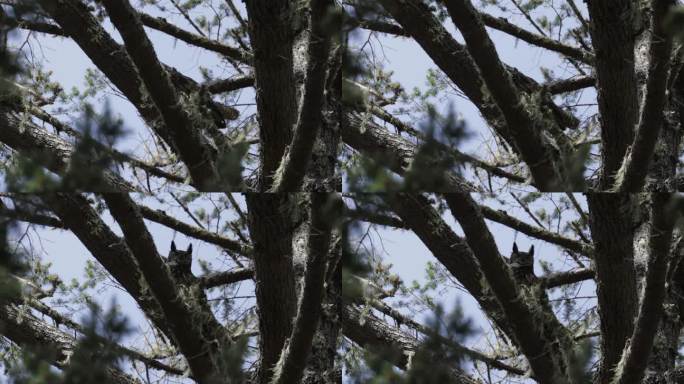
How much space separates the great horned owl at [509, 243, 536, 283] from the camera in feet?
8.89

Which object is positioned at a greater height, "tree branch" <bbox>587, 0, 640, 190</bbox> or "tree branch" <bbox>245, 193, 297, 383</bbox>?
"tree branch" <bbox>587, 0, 640, 190</bbox>

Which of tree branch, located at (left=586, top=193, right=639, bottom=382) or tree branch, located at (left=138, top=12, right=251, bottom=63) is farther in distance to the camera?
tree branch, located at (left=138, top=12, right=251, bottom=63)

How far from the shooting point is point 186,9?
164 inches

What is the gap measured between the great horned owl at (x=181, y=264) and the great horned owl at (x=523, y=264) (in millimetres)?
897

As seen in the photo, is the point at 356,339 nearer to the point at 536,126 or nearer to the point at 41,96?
the point at 536,126

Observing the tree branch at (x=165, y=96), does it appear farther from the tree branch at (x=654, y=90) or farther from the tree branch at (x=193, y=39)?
the tree branch at (x=193, y=39)

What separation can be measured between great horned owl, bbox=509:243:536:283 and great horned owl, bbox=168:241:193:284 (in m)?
A: 0.90

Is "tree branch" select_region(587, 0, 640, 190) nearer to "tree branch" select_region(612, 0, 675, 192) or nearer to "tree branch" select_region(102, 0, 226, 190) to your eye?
"tree branch" select_region(612, 0, 675, 192)

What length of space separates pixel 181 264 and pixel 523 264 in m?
0.97

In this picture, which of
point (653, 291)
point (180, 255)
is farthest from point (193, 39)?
point (653, 291)

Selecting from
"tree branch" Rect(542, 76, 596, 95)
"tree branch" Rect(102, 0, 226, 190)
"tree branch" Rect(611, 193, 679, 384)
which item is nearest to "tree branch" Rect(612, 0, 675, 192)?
"tree branch" Rect(611, 193, 679, 384)

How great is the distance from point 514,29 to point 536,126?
1426 millimetres

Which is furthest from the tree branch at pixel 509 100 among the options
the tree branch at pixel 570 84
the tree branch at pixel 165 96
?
the tree branch at pixel 570 84

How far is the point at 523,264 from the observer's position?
9.05ft
